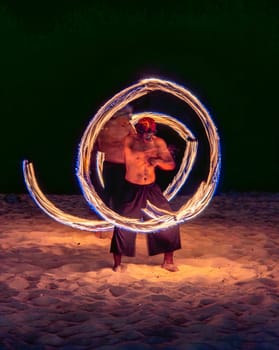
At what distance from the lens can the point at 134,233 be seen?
6.58 m

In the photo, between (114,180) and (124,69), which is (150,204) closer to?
(114,180)

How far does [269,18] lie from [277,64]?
3.29 feet

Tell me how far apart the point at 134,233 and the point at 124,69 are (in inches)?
329

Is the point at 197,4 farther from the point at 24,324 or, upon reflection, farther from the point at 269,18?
the point at 24,324

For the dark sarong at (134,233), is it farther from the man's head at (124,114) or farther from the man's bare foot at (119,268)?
the man's head at (124,114)

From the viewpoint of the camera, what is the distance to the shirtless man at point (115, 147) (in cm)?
800

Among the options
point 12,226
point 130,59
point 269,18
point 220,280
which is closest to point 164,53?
point 130,59

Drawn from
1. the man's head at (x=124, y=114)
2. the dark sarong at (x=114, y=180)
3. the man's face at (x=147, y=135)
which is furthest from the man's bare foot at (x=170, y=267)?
the man's head at (x=124, y=114)

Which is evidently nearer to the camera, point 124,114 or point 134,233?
point 134,233

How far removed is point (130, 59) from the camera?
47.5 feet

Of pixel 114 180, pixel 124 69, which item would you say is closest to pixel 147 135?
pixel 114 180

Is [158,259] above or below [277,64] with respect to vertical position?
below

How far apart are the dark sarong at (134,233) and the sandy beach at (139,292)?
25 centimetres

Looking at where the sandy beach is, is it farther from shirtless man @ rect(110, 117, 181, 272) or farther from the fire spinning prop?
the fire spinning prop
